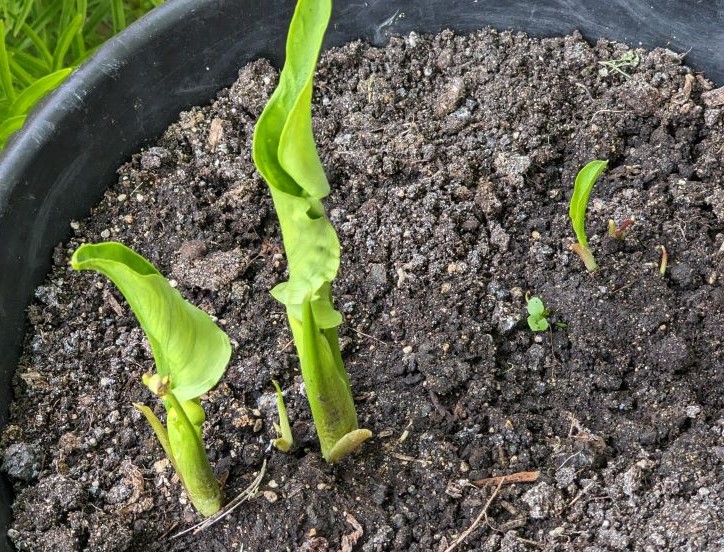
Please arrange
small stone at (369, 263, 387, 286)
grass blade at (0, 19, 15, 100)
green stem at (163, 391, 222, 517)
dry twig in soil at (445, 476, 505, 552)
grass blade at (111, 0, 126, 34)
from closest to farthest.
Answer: green stem at (163, 391, 222, 517), dry twig in soil at (445, 476, 505, 552), small stone at (369, 263, 387, 286), grass blade at (0, 19, 15, 100), grass blade at (111, 0, 126, 34)

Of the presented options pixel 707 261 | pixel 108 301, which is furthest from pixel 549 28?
pixel 108 301

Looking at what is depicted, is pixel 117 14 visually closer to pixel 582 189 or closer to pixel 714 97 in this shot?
pixel 582 189

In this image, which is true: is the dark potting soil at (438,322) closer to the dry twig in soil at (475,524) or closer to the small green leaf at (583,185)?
the dry twig in soil at (475,524)

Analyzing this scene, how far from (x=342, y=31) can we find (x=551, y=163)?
0.47 m

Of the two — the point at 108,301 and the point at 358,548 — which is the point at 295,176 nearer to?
the point at 358,548

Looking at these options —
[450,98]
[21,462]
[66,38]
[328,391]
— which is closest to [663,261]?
[450,98]

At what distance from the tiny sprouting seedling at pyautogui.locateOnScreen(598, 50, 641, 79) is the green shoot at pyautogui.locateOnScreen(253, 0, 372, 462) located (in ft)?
2.76

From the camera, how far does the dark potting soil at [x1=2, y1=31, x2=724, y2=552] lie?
1.03 meters

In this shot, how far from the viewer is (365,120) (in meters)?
1.45

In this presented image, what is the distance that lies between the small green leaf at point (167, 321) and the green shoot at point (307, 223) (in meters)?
A: 0.09

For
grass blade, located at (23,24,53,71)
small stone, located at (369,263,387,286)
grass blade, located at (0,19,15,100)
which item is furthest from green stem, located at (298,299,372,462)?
grass blade, located at (23,24,53,71)

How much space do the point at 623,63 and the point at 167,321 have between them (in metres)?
1.07

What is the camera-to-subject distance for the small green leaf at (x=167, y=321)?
0.72 metres

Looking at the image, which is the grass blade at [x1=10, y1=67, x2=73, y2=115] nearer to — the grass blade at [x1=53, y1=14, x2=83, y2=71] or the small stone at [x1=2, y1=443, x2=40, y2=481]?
the grass blade at [x1=53, y1=14, x2=83, y2=71]
